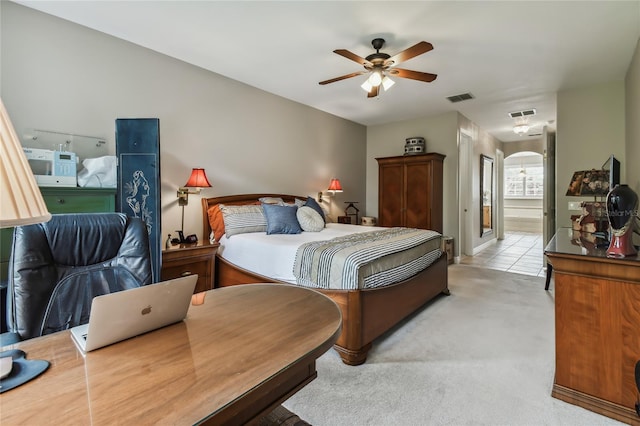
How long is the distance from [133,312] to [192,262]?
228 cm

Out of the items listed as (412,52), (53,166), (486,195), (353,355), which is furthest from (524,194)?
(53,166)

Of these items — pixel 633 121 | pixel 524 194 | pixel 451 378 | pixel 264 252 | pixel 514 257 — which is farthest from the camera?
pixel 524 194

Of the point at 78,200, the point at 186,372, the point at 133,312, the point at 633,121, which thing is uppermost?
the point at 633,121

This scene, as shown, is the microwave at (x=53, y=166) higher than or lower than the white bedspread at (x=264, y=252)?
higher

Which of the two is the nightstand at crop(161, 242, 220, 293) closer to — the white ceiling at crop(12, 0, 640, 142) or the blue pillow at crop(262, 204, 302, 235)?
the blue pillow at crop(262, 204, 302, 235)

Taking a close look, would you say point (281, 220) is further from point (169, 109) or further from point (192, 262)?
point (169, 109)

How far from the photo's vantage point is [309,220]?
12.1ft

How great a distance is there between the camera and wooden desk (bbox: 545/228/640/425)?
1.66m

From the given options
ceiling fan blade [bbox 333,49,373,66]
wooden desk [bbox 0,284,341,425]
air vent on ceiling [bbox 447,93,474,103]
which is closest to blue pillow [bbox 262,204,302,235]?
ceiling fan blade [bbox 333,49,373,66]

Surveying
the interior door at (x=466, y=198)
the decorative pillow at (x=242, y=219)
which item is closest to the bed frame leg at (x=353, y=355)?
the decorative pillow at (x=242, y=219)

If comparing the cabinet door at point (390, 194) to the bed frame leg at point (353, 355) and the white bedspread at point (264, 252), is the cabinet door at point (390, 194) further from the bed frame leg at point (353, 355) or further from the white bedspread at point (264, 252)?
the bed frame leg at point (353, 355)

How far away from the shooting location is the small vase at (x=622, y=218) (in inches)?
67.2

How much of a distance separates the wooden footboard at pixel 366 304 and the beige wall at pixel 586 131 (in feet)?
8.74

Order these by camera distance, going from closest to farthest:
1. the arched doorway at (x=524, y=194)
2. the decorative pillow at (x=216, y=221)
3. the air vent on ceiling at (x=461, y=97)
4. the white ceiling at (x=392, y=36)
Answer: the white ceiling at (x=392, y=36) < the decorative pillow at (x=216, y=221) < the air vent on ceiling at (x=461, y=97) < the arched doorway at (x=524, y=194)
